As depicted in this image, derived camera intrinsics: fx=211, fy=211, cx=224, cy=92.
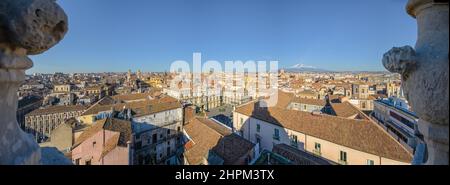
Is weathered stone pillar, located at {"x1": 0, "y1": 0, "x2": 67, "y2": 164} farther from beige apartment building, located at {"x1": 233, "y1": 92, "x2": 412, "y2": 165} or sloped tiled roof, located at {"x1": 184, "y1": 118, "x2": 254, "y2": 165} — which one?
beige apartment building, located at {"x1": 233, "y1": 92, "x2": 412, "y2": 165}

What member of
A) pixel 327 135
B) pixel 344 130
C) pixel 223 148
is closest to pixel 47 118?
pixel 327 135

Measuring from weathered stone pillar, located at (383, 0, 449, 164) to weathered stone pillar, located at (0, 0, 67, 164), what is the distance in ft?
5.23

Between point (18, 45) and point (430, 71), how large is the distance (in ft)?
5.87

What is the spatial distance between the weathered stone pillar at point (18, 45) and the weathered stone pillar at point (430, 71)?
159cm

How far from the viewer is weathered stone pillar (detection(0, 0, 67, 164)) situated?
0.88m

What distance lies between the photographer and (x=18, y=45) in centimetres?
92

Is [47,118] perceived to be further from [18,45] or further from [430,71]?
[430,71]

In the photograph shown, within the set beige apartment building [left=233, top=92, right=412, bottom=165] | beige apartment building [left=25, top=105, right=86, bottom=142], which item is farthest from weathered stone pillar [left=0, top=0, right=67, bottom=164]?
beige apartment building [left=25, top=105, right=86, bottom=142]

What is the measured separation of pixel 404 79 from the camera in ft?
3.52

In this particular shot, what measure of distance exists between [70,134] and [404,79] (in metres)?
11.0

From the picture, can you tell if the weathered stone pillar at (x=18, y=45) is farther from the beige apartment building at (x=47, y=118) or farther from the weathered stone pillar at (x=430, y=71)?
the beige apartment building at (x=47, y=118)

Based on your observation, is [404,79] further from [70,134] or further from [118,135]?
[70,134]
